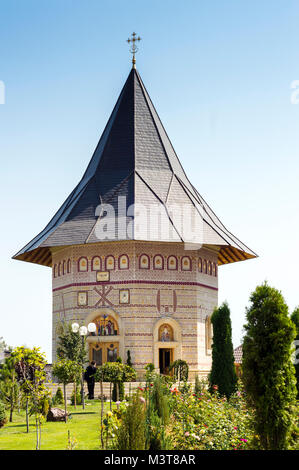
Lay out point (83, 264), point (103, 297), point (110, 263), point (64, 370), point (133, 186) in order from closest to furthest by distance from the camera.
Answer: point (64, 370) < point (103, 297) < point (110, 263) < point (83, 264) < point (133, 186)

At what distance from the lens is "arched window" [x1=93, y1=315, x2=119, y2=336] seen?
28188mm

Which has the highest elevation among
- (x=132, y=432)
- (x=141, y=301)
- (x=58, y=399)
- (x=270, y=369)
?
(x=141, y=301)

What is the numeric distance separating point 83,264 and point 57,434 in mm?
14773

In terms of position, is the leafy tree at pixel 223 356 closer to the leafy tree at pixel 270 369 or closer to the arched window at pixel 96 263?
the arched window at pixel 96 263

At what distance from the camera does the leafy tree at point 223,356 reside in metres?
21.6

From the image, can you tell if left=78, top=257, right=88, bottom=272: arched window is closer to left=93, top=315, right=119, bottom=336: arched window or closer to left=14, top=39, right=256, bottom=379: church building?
left=14, top=39, right=256, bottom=379: church building

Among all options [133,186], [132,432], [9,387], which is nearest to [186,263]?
[133,186]

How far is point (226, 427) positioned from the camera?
41.4 ft

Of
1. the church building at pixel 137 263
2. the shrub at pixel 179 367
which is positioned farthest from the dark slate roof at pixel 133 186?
the shrub at pixel 179 367

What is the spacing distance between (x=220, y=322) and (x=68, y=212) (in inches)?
416

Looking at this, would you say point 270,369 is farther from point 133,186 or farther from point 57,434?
point 133,186

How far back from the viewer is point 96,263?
28547 mm
